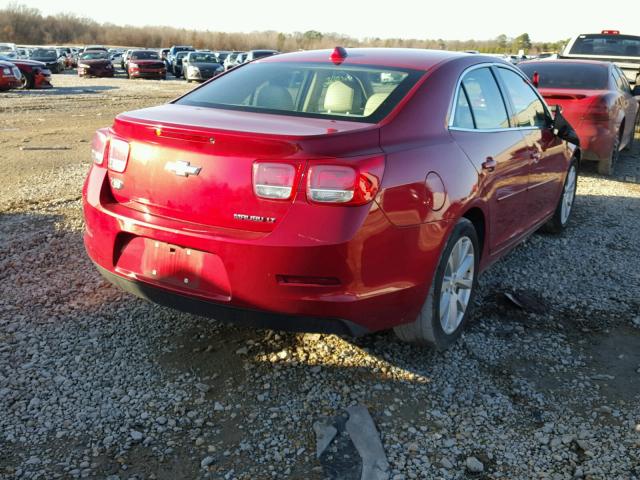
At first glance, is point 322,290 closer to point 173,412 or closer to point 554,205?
point 173,412

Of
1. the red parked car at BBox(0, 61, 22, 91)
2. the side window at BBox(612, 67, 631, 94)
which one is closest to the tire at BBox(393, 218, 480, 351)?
the side window at BBox(612, 67, 631, 94)

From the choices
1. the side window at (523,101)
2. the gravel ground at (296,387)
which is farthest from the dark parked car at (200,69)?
the gravel ground at (296,387)

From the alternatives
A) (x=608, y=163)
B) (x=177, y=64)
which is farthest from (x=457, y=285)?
(x=177, y=64)

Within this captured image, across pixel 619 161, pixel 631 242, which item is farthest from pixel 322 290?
pixel 619 161

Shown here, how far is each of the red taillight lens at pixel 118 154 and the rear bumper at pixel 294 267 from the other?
215 mm

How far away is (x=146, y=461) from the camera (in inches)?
101

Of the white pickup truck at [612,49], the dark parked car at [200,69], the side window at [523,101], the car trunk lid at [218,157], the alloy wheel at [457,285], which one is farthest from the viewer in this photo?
the dark parked car at [200,69]

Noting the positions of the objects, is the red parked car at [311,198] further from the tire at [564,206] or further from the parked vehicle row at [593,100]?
the parked vehicle row at [593,100]

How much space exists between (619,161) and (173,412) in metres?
9.52

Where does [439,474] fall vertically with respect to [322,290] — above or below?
below

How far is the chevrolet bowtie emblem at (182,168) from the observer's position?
285 centimetres

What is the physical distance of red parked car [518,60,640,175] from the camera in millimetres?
8188

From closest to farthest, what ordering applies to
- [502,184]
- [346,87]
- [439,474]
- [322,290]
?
[439,474] < [322,290] < [346,87] < [502,184]

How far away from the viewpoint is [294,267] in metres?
2.72
